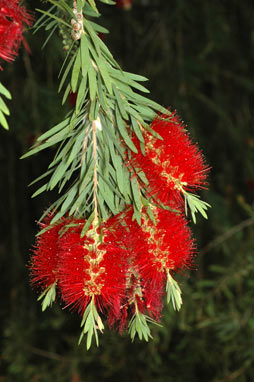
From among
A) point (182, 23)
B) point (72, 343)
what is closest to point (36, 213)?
point (72, 343)

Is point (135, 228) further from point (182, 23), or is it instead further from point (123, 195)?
point (182, 23)

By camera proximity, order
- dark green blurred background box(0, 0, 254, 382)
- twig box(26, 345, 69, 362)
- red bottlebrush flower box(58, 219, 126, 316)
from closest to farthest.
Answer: red bottlebrush flower box(58, 219, 126, 316), dark green blurred background box(0, 0, 254, 382), twig box(26, 345, 69, 362)

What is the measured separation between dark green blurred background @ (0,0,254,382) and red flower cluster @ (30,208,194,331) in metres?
0.99

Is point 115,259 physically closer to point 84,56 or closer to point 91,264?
point 91,264

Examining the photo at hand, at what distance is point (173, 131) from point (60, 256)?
15 centimetres

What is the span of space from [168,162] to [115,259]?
9 centimetres

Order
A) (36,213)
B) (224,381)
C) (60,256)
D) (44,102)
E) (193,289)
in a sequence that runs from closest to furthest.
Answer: (60,256) < (44,102) < (224,381) < (193,289) < (36,213)

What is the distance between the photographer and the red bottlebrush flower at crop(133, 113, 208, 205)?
44cm

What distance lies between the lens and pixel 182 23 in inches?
64.2

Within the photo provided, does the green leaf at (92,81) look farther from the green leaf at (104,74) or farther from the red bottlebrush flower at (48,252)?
the red bottlebrush flower at (48,252)

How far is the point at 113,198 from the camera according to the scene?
457 millimetres

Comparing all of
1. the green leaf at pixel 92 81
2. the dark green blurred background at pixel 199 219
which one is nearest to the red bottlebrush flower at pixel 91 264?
the green leaf at pixel 92 81

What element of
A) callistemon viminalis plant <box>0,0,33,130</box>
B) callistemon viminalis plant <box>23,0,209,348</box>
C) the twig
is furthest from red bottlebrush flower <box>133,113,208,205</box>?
the twig

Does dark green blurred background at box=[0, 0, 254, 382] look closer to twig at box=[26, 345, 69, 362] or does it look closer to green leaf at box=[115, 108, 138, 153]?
twig at box=[26, 345, 69, 362]
